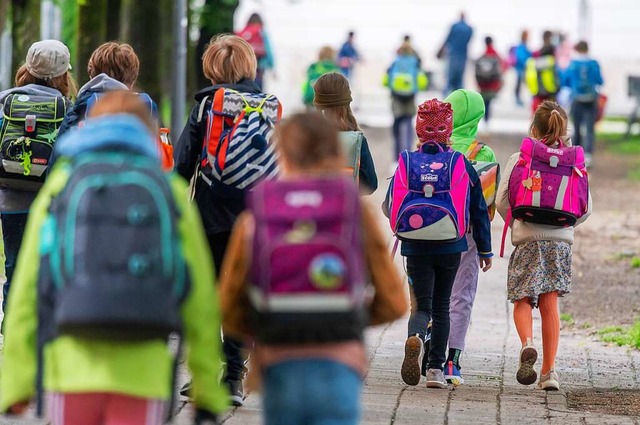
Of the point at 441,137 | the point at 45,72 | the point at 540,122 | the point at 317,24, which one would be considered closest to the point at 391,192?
the point at 441,137

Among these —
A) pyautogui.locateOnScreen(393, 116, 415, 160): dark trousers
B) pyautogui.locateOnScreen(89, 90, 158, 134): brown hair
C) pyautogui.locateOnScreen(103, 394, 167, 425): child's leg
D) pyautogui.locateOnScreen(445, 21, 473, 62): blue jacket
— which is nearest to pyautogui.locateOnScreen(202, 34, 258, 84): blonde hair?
pyautogui.locateOnScreen(89, 90, 158, 134): brown hair

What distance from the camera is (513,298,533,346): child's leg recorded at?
830 centimetres

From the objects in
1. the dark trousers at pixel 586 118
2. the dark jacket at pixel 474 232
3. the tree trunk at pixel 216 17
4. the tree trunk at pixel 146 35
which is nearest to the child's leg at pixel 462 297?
the dark jacket at pixel 474 232

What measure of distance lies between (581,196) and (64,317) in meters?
4.62

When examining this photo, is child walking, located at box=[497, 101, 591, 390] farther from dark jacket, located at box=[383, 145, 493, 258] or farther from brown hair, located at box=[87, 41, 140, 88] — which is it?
brown hair, located at box=[87, 41, 140, 88]

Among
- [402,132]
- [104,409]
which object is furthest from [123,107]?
[402,132]

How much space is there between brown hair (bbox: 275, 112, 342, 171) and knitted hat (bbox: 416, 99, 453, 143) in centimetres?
340

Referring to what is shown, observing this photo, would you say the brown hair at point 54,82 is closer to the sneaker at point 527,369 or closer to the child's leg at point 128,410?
the sneaker at point 527,369

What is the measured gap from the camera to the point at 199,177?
712 cm

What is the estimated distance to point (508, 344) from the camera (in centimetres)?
1010

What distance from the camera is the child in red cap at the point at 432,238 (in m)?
7.70

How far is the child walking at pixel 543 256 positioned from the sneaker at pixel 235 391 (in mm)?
1779

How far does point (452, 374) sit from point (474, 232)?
0.87 meters

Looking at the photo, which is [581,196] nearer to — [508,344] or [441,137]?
[441,137]
